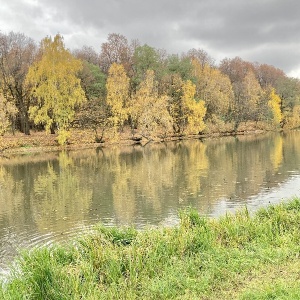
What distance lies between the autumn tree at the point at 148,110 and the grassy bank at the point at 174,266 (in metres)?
47.0

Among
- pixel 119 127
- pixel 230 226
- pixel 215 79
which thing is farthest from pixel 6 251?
pixel 215 79

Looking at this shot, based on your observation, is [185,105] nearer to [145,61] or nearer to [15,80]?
[145,61]

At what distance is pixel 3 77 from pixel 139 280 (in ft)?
175

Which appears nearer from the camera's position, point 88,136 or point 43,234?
point 43,234

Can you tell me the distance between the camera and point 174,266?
25.6 ft

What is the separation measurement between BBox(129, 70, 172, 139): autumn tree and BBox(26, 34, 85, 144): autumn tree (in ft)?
31.2

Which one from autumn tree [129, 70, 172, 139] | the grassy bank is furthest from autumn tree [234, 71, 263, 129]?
the grassy bank

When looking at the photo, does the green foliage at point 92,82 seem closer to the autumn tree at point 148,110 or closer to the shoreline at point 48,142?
the autumn tree at point 148,110

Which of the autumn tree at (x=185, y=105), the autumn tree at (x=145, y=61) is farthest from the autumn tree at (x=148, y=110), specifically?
the autumn tree at (x=185, y=105)

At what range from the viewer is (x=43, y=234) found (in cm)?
1326

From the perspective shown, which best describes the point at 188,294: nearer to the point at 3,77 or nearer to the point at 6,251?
the point at 6,251

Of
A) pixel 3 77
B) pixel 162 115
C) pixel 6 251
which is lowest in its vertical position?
pixel 6 251

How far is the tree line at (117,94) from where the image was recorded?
166 feet

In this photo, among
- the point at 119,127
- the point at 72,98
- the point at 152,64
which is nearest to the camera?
the point at 72,98
